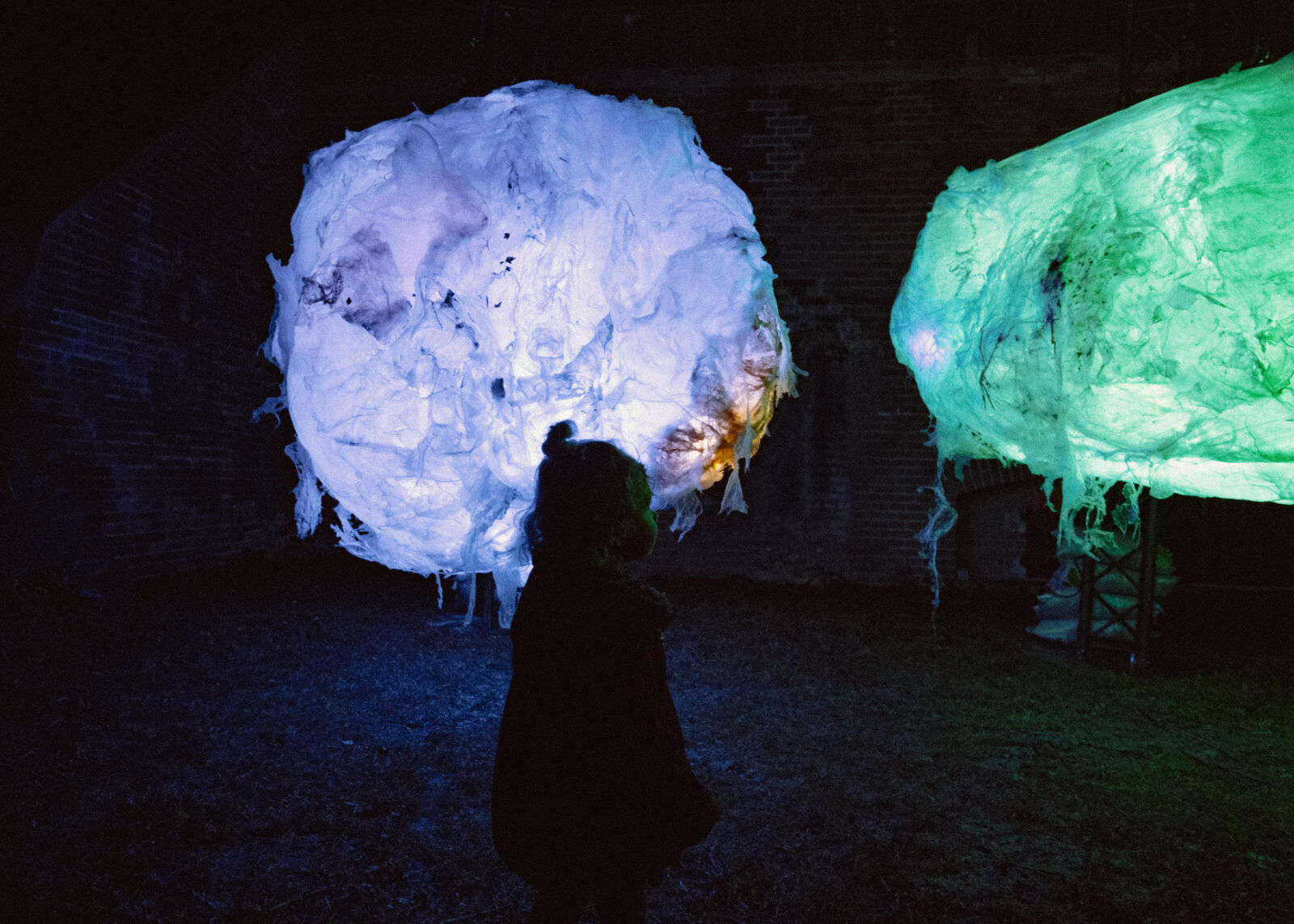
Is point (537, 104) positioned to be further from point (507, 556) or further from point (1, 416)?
point (1, 416)

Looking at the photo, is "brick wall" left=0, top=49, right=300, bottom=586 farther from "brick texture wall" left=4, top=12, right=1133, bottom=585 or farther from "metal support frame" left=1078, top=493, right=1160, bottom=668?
"metal support frame" left=1078, top=493, right=1160, bottom=668

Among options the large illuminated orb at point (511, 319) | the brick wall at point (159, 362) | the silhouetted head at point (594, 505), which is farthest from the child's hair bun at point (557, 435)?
the brick wall at point (159, 362)

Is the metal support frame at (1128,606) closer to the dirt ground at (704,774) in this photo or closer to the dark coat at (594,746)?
the dirt ground at (704,774)

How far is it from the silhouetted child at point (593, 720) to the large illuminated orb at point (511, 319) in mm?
463

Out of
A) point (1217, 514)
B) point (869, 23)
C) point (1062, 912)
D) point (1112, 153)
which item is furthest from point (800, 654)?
point (869, 23)

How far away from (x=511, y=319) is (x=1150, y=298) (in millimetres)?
1655

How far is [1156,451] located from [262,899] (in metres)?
3.02

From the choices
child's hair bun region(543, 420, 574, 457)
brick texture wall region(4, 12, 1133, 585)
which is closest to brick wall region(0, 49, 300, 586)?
brick texture wall region(4, 12, 1133, 585)

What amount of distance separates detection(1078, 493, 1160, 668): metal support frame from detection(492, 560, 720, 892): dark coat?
14.7 feet

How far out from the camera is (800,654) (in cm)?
523

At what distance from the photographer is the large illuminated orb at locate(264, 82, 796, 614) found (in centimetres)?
200

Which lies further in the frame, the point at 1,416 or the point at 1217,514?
the point at 1217,514

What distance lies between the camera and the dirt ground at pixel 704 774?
2418mm

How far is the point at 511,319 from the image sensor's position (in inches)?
78.5
